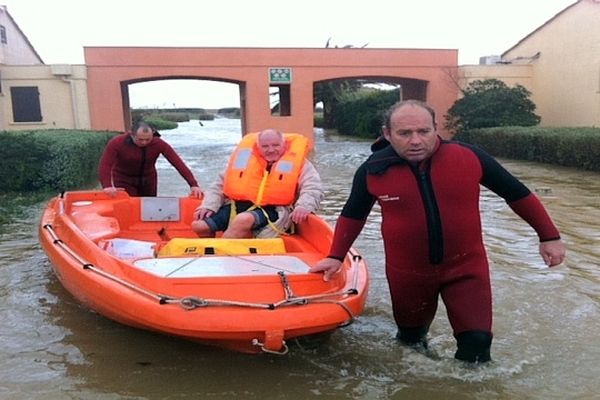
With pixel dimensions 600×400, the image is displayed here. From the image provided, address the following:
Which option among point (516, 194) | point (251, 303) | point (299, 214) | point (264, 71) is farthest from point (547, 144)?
point (251, 303)

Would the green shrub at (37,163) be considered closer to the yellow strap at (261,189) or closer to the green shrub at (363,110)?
the yellow strap at (261,189)

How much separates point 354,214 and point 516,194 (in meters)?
0.86

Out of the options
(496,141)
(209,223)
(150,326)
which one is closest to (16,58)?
(496,141)

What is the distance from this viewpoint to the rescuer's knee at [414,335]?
143 inches

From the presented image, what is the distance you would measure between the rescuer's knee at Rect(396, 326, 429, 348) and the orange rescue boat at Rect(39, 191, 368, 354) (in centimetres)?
36

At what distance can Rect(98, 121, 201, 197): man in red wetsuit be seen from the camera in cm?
650

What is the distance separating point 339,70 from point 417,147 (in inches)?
722

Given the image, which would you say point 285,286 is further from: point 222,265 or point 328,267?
point 222,265

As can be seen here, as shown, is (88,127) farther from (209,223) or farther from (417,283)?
(417,283)

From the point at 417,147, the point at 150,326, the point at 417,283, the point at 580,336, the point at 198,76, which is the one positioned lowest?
the point at 580,336

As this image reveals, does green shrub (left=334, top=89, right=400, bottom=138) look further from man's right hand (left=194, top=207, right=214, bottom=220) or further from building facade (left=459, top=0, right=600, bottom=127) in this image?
man's right hand (left=194, top=207, right=214, bottom=220)

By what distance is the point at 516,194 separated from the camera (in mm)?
3062

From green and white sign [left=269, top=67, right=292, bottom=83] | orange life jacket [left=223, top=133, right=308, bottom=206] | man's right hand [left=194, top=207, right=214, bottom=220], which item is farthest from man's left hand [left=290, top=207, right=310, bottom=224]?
Answer: green and white sign [left=269, top=67, right=292, bottom=83]

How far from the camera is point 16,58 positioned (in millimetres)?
22891
